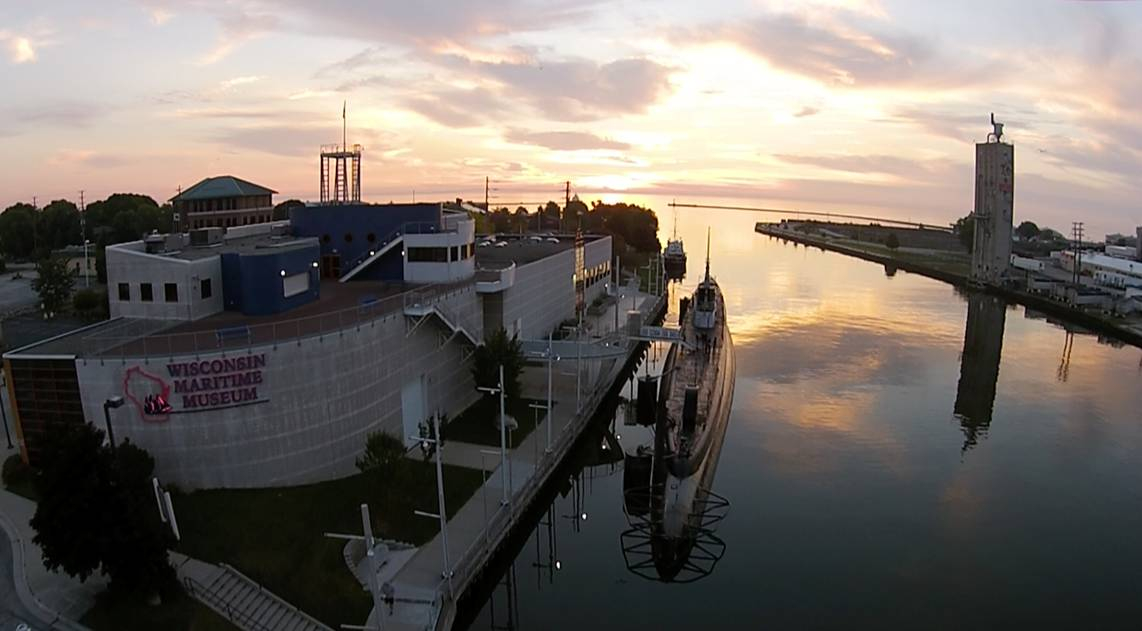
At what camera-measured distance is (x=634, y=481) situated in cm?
4391

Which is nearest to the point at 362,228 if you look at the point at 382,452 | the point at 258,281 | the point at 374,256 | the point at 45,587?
the point at 374,256

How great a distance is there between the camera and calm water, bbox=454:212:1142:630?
107ft

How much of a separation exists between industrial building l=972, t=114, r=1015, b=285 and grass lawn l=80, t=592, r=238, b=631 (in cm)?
14544

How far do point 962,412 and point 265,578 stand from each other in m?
54.5

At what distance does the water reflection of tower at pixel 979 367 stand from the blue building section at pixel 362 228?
4227cm

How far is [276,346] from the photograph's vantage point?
34.0 meters

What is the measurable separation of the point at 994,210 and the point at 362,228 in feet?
422

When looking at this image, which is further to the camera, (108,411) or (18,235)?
(18,235)

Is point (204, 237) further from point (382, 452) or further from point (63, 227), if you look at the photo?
point (63, 227)

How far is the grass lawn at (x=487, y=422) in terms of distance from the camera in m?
45.8

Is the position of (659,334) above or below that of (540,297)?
below

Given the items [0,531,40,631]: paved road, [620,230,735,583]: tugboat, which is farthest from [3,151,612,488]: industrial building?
Answer: [620,230,735,583]: tugboat

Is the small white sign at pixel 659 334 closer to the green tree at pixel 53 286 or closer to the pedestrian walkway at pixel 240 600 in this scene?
the pedestrian walkway at pixel 240 600

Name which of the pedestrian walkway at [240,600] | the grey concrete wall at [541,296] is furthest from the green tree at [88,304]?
the pedestrian walkway at [240,600]
